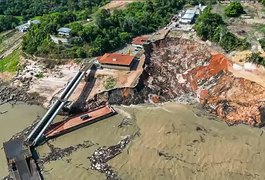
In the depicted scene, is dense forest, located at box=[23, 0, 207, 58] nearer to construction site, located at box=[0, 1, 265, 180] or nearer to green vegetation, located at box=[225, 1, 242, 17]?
construction site, located at box=[0, 1, 265, 180]

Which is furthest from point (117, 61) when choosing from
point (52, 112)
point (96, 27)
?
point (52, 112)

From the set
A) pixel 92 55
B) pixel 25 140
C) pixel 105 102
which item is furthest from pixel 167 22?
pixel 25 140

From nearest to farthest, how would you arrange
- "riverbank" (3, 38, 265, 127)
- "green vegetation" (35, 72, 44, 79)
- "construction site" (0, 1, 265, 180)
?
"construction site" (0, 1, 265, 180) < "riverbank" (3, 38, 265, 127) < "green vegetation" (35, 72, 44, 79)

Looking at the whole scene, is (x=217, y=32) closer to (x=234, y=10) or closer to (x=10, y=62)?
(x=234, y=10)

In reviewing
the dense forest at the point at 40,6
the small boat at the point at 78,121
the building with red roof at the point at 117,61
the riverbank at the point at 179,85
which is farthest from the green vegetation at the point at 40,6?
the small boat at the point at 78,121

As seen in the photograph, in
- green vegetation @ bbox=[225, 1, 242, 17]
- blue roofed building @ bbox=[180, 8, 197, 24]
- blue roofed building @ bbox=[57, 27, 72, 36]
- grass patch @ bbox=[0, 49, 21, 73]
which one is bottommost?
grass patch @ bbox=[0, 49, 21, 73]

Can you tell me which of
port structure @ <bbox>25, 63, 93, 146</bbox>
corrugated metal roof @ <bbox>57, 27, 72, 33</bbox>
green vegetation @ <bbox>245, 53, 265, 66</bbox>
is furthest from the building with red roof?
green vegetation @ <bbox>245, 53, 265, 66</bbox>
